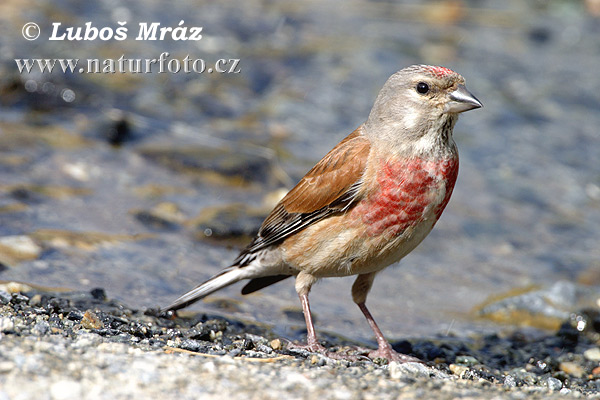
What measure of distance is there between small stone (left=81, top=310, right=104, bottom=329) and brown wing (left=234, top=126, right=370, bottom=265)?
3.41ft

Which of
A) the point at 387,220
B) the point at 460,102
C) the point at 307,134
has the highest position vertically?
the point at 307,134

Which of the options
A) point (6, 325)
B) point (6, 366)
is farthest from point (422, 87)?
point (6, 366)

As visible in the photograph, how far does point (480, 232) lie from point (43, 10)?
20.6 ft

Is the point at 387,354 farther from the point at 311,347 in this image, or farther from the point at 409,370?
the point at 409,370

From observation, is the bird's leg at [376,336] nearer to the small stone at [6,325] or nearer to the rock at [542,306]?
the rock at [542,306]

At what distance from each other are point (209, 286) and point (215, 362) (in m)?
1.34

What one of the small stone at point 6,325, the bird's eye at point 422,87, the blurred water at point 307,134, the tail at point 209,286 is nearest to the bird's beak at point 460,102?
the bird's eye at point 422,87

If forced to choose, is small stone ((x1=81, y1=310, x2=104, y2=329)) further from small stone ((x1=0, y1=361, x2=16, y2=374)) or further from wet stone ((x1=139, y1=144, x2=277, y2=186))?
wet stone ((x1=139, y1=144, x2=277, y2=186))

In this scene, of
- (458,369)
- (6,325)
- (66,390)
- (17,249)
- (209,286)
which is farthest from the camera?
(17,249)

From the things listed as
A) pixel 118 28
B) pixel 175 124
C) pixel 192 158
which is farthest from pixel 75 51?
pixel 192 158

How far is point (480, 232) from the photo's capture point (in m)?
6.98

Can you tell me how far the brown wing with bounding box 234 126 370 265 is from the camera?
4.39m

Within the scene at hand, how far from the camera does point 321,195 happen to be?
4551 mm

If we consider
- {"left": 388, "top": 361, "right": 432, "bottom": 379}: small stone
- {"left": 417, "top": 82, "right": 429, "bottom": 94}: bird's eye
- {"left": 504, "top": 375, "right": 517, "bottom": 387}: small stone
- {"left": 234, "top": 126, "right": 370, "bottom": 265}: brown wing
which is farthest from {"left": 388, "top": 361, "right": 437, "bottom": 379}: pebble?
{"left": 417, "top": 82, "right": 429, "bottom": 94}: bird's eye
